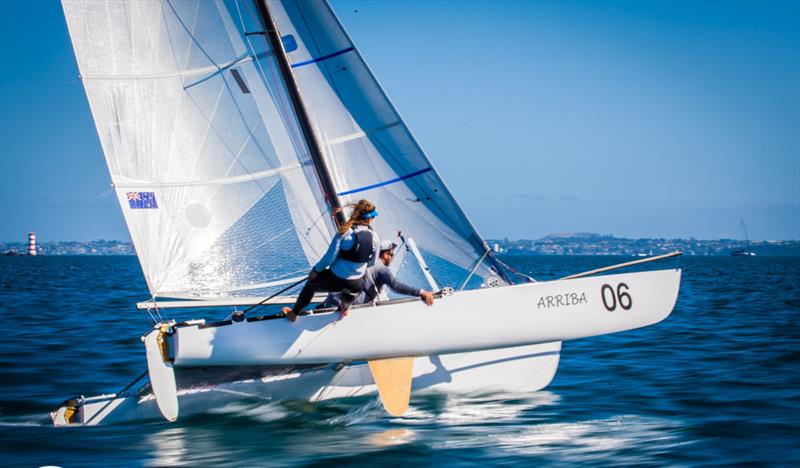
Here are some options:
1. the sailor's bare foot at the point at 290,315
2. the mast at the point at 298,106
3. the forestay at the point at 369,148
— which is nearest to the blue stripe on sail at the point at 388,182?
the forestay at the point at 369,148

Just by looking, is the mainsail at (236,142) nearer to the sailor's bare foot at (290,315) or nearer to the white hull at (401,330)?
the white hull at (401,330)

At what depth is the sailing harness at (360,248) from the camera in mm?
6066

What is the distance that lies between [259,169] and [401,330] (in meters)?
2.51

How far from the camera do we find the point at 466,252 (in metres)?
7.55

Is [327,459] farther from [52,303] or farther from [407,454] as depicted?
[52,303]

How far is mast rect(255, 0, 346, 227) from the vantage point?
7.25 m

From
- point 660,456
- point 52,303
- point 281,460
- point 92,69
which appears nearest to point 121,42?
point 92,69

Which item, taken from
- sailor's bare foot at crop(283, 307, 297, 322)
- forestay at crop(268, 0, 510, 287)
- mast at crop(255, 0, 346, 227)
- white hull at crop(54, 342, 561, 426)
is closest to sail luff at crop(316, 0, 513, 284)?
forestay at crop(268, 0, 510, 287)

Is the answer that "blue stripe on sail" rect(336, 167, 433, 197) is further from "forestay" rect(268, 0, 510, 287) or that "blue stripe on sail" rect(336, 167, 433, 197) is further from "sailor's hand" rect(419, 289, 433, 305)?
"sailor's hand" rect(419, 289, 433, 305)

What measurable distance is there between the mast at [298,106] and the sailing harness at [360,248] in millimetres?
1160

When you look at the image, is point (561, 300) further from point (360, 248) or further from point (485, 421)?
point (360, 248)

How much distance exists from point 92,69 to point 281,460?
4.13 m

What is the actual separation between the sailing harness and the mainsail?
1.43 metres

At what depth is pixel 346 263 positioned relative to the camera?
6152mm
